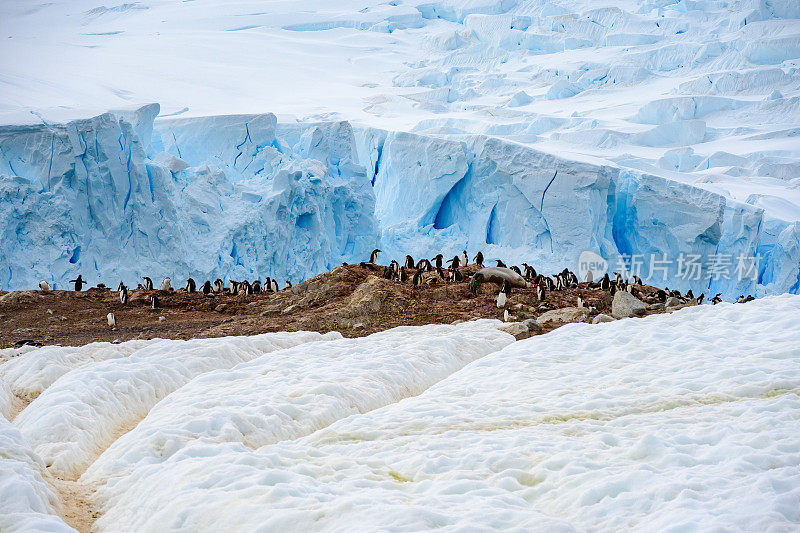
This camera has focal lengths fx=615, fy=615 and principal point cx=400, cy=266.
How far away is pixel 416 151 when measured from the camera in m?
24.1

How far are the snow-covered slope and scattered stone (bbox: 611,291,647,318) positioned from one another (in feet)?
41.0

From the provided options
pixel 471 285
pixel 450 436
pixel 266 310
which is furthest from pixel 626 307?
pixel 266 310

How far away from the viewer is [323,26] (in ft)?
176

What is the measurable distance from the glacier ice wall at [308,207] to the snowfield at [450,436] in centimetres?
1236

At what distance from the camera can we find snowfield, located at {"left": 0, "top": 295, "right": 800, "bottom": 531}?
3230 mm

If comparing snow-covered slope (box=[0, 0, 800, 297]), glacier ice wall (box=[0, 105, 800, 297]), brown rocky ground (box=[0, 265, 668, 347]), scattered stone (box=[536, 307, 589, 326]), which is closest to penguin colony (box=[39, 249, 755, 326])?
brown rocky ground (box=[0, 265, 668, 347])

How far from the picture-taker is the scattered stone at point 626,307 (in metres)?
9.55

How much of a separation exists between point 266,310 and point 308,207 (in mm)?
10106

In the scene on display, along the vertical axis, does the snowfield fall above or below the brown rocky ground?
above

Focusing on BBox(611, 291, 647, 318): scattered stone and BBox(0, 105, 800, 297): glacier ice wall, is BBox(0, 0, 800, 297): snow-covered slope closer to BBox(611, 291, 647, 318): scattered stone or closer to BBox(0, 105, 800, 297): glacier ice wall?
BBox(0, 105, 800, 297): glacier ice wall

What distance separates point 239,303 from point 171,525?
896cm

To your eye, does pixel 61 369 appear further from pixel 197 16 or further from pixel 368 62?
pixel 197 16

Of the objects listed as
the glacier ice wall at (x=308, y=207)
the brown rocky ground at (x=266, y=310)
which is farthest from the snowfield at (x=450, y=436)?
the glacier ice wall at (x=308, y=207)

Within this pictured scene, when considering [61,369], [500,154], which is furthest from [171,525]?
[500,154]
